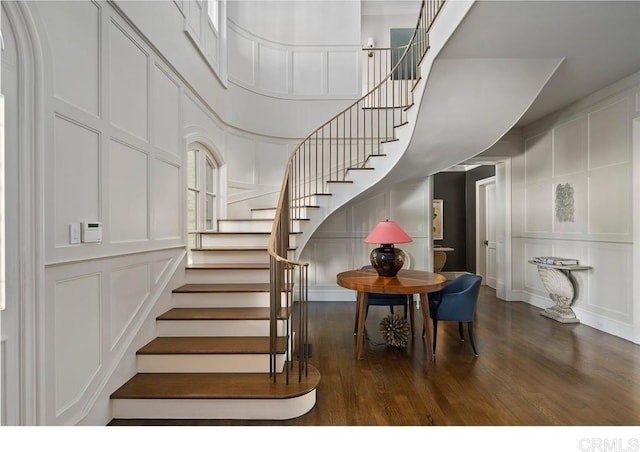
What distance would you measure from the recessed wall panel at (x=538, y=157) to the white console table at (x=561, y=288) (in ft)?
4.67

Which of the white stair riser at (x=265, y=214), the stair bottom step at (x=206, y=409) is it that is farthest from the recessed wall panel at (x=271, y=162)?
the stair bottom step at (x=206, y=409)

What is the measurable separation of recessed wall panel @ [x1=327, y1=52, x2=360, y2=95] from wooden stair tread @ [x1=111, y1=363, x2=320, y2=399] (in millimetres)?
4865

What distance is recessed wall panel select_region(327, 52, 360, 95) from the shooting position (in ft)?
19.5

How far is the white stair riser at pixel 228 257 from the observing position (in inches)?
152

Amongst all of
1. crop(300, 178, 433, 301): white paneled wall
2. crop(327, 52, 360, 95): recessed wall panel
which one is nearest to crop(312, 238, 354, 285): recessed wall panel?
crop(300, 178, 433, 301): white paneled wall

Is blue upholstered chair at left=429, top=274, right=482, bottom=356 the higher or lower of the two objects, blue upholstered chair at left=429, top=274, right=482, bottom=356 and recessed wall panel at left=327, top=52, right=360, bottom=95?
the lower

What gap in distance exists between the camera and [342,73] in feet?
19.5

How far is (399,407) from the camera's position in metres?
2.39

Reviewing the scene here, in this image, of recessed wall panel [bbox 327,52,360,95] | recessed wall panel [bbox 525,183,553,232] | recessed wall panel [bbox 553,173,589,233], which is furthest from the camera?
recessed wall panel [bbox 327,52,360,95]

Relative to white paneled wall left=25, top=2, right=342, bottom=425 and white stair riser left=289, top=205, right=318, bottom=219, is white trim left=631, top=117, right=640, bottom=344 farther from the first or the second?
white paneled wall left=25, top=2, right=342, bottom=425

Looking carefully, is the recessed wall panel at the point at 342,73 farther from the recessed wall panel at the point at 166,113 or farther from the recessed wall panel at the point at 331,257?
the recessed wall panel at the point at 166,113
